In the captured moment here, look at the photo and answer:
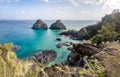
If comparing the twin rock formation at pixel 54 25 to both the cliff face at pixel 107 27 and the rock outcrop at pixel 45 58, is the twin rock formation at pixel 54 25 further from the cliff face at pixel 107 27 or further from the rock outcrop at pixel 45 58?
the rock outcrop at pixel 45 58

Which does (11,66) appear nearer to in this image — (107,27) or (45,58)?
(45,58)

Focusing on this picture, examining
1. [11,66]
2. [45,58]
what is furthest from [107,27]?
[11,66]

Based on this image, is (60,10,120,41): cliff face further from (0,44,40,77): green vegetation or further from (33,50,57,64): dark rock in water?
(0,44,40,77): green vegetation

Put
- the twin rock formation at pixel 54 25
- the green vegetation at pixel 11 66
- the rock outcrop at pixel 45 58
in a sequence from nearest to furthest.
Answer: the green vegetation at pixel 11 66
the rock outcrop at pixel 45 58
the twin rock formation at pixel 54 25

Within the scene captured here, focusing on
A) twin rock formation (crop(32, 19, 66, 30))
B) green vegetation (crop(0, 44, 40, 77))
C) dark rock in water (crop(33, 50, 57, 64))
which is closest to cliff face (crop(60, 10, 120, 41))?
dark rock in water (crop(33, 50, 57, 64))

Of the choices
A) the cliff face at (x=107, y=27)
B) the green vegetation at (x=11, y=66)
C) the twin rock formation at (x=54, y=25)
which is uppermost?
the green vegetation at (x=11, y=66)

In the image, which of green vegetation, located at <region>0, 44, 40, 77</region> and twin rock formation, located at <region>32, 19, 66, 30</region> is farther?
twin rock formation, located at <region>32, 19, 66, 30</region>

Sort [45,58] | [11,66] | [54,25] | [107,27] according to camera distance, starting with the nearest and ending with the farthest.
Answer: [11,66] < [107,27] < [45,58] < [54,25]

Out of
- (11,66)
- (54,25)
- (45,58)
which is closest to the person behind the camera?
(11,66)

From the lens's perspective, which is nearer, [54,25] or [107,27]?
[107,27]

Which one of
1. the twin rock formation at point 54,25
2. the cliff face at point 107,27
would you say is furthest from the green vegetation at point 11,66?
the twin rock formation at point 54,25

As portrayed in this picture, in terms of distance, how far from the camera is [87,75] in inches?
430

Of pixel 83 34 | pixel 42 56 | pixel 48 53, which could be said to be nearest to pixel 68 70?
pixel 42 56

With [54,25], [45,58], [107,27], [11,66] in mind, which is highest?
[11,66]
